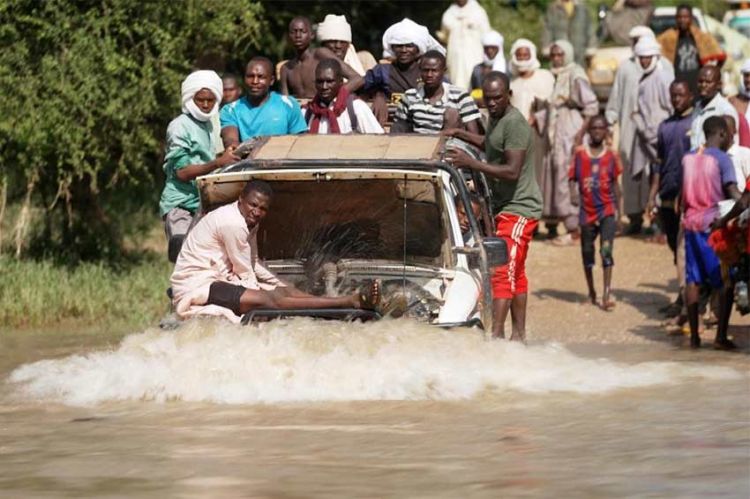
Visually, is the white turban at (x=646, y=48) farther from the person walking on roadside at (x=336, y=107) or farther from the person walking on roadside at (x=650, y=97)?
the person walking on roadside at (x=336, y=107)

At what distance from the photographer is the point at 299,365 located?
9.96m

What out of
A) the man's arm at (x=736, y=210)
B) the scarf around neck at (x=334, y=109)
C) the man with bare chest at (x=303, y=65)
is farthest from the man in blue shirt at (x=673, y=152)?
the scarf around neck at (x=334, y=109)

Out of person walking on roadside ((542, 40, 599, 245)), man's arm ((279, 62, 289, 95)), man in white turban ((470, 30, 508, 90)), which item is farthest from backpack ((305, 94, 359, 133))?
person walking on roadside ((542, 40, 599, 245))

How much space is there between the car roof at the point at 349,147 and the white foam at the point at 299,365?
3.86ft

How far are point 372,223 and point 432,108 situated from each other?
158 centimetres

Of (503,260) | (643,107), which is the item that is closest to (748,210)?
(503,260)

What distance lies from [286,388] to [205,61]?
7278mm

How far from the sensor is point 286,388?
993 centimetres

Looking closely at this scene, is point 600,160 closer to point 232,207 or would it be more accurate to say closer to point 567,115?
point 567,115

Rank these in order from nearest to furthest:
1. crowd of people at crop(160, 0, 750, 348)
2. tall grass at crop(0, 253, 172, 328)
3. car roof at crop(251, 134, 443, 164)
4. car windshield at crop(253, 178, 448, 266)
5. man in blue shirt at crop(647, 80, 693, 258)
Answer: crowd of people at crop(160, 0, 750, 348) < car roof at crop(251, 134, 443, 164) < car windshield at crop(253, 178, 448, 266) < man in blue shirt at crop(647, 80, 693, 258) < tall grass at crop(0, 253, 172, 328)

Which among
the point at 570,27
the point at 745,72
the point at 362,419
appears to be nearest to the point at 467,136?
the point at 362,419

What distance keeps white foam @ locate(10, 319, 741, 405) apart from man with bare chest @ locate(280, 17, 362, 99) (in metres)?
4.03

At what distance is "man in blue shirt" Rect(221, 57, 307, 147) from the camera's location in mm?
12305

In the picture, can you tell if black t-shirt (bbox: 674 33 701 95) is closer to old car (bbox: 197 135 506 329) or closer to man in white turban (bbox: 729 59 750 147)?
man in white turban (bbox: 729 59 750 147)
